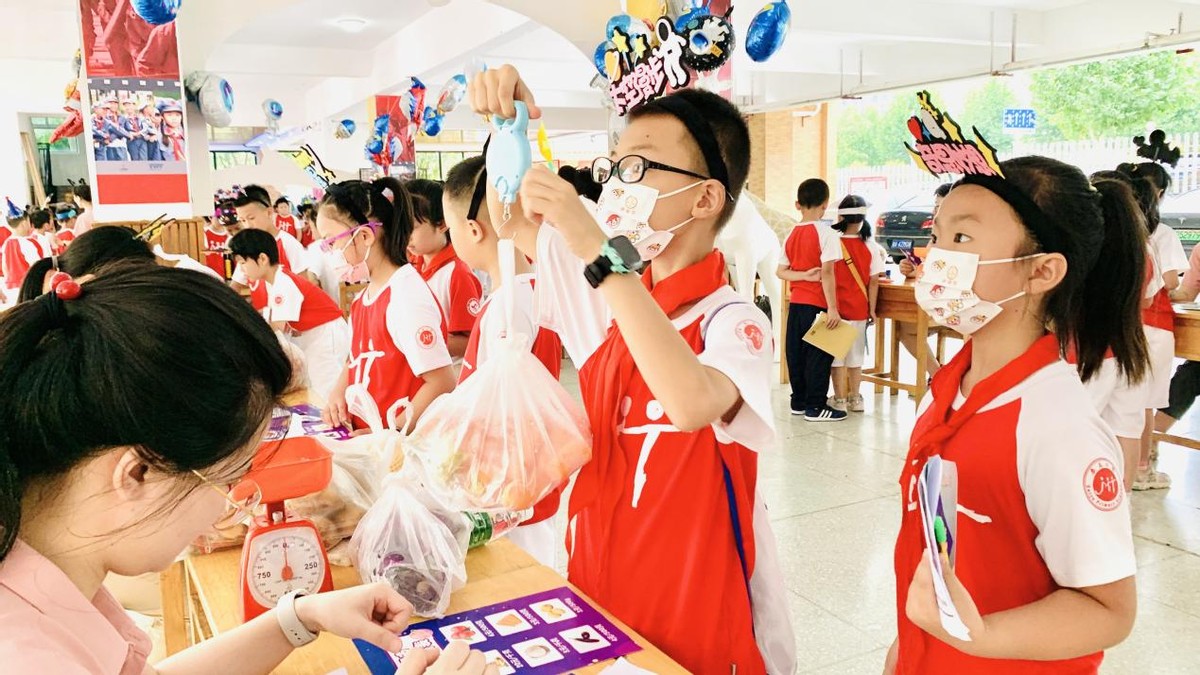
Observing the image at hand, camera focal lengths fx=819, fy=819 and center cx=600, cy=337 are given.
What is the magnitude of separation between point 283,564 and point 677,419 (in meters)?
0.75

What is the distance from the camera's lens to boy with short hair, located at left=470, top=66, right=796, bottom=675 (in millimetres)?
1309

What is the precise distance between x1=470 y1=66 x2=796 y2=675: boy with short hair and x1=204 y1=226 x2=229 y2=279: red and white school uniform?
5.51 m

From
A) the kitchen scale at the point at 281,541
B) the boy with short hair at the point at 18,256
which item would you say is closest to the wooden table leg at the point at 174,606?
the kitchen scale at the point at 281,541

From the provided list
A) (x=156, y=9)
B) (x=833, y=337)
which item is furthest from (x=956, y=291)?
(x=156, y=9)

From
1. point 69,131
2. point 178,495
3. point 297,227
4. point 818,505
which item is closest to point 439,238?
point 818,505

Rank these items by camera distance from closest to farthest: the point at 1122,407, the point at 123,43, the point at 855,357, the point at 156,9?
the point at 1122,407 → the point at 156,9 → the point at 123,43 → the point at 855,357

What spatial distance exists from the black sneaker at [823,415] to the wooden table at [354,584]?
4.51m

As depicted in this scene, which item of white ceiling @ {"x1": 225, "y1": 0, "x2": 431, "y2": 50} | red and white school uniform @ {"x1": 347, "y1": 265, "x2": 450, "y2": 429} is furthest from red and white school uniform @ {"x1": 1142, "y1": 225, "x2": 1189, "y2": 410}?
white ceiling @ {"x1": 225, "y1": 0, "x2": 431, "y2": 50}

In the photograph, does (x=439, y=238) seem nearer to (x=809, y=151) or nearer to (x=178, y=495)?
(x=178, y=495)

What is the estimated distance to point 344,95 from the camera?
13.5m

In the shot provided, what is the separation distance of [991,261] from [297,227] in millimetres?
10457

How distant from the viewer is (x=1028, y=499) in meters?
1.21

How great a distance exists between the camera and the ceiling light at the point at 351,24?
9.75 meters

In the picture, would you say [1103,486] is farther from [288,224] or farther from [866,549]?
[288,224]
